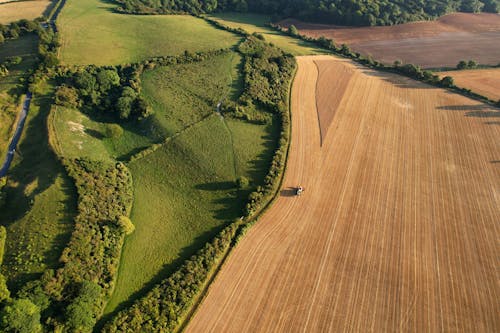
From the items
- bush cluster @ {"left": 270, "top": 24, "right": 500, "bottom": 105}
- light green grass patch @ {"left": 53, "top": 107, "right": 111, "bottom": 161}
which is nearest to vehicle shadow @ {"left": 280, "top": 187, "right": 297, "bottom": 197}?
light green grass patch @ {"left": 53, "top": 107, "right": 111, "bottom": 161}

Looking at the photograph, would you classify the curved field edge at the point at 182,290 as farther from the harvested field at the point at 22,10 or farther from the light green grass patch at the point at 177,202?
the harvested field at the point at 22,10

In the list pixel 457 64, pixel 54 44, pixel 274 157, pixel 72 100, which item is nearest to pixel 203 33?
pixel 54 44

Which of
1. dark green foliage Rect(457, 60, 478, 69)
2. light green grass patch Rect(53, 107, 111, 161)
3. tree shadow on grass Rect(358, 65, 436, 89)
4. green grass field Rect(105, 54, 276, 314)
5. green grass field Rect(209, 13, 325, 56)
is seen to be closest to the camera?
green grass field Rect(105, 54, 276, 314)

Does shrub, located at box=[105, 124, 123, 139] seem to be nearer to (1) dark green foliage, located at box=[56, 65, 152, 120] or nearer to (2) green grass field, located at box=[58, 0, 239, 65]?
(1) dark green foliage, located at box=[56, 65, 152, 120]

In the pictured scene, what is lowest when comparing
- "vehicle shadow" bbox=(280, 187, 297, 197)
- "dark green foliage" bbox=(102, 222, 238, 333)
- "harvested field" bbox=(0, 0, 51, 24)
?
"dark green foliage" bbox=(102, 222, 238, 333)

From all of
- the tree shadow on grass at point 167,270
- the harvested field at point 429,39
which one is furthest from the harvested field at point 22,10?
the tree shadow on grass at point 167,270

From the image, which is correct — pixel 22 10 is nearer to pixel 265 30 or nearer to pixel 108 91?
pixel 108 91
